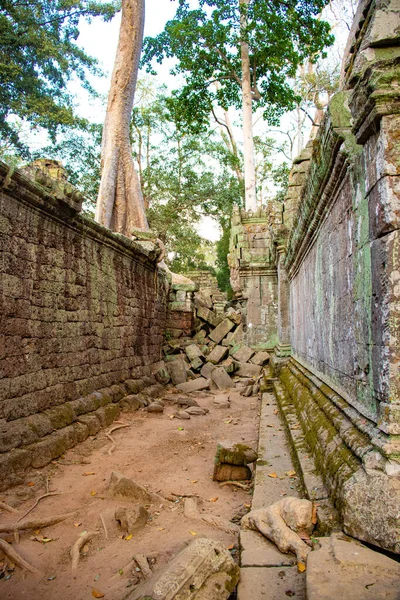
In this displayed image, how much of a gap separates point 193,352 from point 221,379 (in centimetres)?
154

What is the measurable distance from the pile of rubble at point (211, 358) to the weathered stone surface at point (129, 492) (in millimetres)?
4880

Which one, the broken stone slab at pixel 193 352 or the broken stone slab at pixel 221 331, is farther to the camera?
the broken stone slab at pixel 221 331

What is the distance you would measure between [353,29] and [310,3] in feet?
54.0

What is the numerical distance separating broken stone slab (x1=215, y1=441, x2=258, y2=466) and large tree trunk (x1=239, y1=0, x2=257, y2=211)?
500 inches

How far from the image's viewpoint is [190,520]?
2.89 m

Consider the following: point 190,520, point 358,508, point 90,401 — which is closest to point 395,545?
point 358,508

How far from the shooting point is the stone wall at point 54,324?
395 cm

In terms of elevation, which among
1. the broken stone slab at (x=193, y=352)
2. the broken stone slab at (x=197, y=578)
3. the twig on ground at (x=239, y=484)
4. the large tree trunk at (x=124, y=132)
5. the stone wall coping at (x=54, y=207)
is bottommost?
the twig on ground at (x=239, y=484)

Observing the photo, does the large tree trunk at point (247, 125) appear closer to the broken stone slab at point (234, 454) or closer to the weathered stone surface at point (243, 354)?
the weathered stone surface at point (243, 354)

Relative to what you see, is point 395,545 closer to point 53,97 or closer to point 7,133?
point 7,133

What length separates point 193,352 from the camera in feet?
33.3

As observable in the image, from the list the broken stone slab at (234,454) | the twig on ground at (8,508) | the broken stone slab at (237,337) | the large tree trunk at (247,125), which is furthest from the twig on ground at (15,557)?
the large tree trunk at (247,125)

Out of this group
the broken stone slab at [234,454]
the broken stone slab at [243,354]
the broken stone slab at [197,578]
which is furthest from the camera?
the broken stone slab at [243,354]

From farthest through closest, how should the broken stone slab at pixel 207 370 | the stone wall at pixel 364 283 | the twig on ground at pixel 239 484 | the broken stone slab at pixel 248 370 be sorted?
the broken stone slab at pixel 248 370
the broken stone slab at pixel 207 370
the twig on ground at pixel 239 484
the stone wall at pixel 364 283
